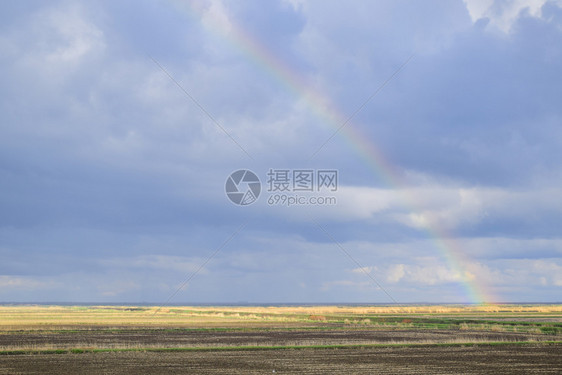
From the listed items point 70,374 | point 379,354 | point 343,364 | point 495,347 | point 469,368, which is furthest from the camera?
point 495,347

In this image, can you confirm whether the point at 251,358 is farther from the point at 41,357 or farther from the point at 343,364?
the point at 41,357

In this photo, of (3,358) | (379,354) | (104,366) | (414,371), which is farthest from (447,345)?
(3,358)

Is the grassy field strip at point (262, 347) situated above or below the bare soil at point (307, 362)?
above

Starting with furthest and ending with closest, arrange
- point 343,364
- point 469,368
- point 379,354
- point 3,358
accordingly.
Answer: point 379,354 → point 3,358 → point 343,364 → point 469,368

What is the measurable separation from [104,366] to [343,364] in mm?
14210

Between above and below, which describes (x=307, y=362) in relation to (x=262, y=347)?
below

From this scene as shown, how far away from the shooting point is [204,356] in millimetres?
44281

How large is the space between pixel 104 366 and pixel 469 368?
21.1 meters

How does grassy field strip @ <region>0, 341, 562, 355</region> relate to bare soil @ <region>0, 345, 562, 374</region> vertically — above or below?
above

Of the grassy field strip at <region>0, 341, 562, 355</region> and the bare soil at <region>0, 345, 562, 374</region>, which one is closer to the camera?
the bare soil at <region>0, 345, 562, 374</region>

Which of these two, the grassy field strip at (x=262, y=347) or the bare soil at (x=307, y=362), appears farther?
the grassy field strip at (x=262, y=347)

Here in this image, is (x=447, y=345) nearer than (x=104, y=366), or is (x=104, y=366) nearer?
(x=104, y=366)

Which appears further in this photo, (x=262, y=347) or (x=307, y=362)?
(x=262, y=347)

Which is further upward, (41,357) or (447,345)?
(447,345)
